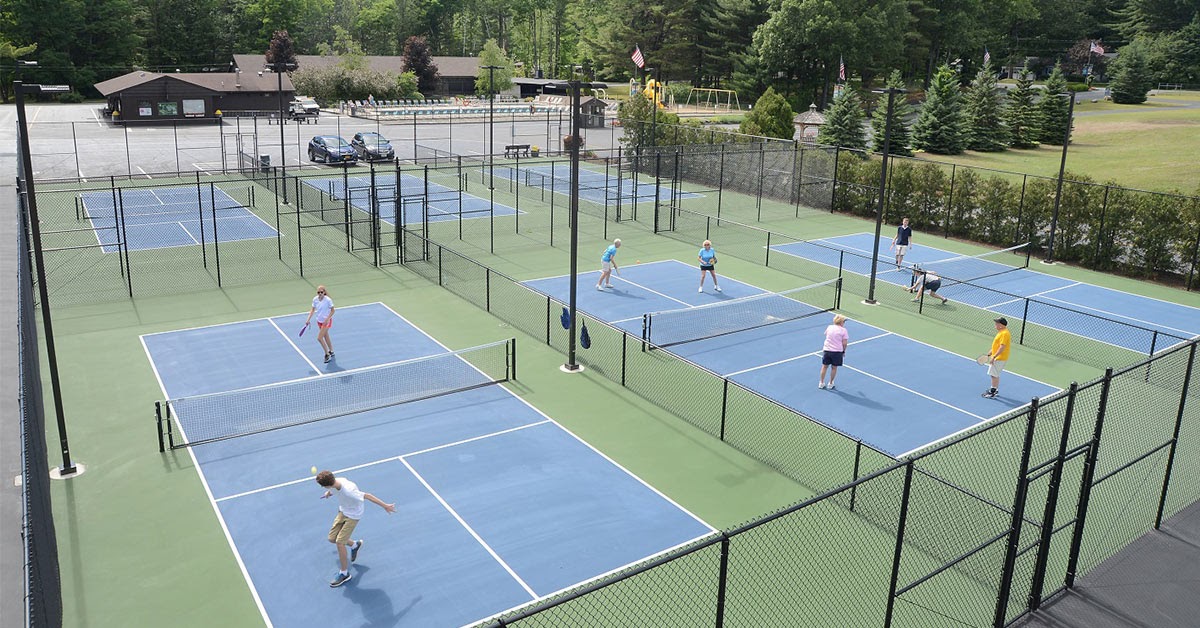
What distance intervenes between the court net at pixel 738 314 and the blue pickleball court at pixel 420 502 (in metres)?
4.97

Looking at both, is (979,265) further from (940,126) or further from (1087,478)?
(940,126)

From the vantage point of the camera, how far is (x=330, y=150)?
47156 mm

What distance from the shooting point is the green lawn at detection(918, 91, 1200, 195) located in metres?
48.2

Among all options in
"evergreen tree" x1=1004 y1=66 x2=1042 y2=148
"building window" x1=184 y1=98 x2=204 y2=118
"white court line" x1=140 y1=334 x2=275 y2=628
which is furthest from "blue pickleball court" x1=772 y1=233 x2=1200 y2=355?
"building window" x1=184 y1=98 x2=204 y2=118

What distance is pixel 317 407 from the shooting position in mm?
16656

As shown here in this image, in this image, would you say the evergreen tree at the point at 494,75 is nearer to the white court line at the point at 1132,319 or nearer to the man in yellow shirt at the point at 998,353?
the white court line at the point at 1132,319

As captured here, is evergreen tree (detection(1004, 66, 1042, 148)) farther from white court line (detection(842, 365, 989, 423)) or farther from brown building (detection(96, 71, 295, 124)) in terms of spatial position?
brown building (detection(96, 71, 295, 124))

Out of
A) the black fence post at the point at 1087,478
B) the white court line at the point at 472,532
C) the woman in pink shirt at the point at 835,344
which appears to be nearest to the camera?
the black fence post at the point at 1087,478

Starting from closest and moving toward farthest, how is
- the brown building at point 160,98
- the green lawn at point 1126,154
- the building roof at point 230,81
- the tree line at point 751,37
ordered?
the green lawn at point 1126,154, the brown building at point 160,98, the building roof at point 230,81, the tree line at point 751,37

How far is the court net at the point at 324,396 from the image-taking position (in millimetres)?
15625

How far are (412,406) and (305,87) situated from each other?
245ft

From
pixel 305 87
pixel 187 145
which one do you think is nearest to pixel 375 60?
pixel 305 87

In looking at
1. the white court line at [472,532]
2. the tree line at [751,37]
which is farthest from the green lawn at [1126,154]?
the white court line at [472,532]

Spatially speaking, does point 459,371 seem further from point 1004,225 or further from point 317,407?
point 1004,225
